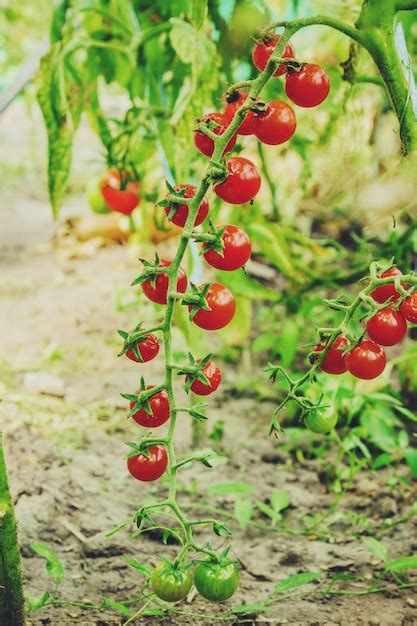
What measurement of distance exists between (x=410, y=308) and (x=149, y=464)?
13.9 inches

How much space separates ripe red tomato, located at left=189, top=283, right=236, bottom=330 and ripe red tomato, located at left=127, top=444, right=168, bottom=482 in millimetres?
167

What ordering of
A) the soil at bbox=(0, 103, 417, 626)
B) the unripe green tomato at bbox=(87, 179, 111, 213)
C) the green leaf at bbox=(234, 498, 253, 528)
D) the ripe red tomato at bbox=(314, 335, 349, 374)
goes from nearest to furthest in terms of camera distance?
the ripe red tomato at bbox=(314, 335, 349, 374), the soil at bbox=(0, 103, 417, 626), the green leaf at bbox=(234, 498, 253, 528), the unripe green tomato at bbox=(87, 179, 111, 213)

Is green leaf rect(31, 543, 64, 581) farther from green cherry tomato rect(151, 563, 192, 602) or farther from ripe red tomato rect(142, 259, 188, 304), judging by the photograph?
ripe red tomato rect(142, 259, 188, 304)

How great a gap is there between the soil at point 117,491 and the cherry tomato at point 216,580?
0.26 m

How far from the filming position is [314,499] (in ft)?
4.77

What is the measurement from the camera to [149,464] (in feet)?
2.67

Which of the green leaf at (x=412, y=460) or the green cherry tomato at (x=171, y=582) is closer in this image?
the green cherry tomato at (x=171, y=582)

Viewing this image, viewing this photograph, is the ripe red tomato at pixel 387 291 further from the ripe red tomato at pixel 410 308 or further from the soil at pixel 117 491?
the soil at pixel 117 491

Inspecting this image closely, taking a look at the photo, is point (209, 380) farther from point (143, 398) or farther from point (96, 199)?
point (96, 199)

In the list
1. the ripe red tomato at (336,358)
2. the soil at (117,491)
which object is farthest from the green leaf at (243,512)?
the ripe red tomato at (336,358)

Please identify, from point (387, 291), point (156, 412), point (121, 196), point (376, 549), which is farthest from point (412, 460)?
A: point (121, 196)

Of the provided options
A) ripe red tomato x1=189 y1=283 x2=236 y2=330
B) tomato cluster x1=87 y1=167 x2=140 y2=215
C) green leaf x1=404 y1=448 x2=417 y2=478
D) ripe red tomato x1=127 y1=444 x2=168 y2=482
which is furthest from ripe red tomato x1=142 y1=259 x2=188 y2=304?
tomato cluster x1=87 y1=167 x2=140 y2=215

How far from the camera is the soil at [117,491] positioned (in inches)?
43.3

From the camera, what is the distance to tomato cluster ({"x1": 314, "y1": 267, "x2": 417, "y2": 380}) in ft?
2.64
